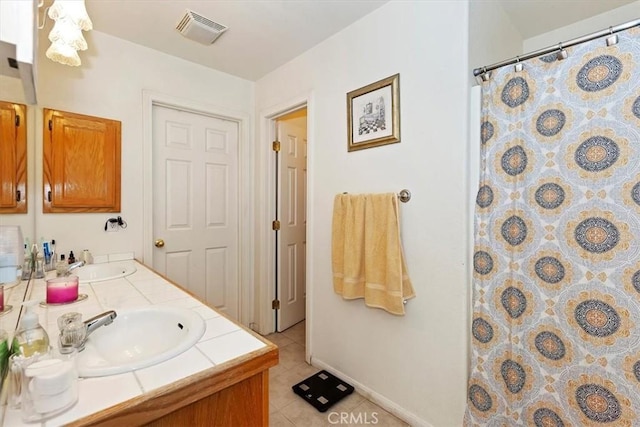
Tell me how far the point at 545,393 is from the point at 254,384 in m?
1.19

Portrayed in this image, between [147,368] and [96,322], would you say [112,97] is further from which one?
[147,368]

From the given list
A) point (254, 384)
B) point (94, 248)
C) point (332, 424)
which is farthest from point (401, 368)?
point (94, 248)

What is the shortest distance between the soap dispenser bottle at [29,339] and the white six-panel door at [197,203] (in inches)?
62.8

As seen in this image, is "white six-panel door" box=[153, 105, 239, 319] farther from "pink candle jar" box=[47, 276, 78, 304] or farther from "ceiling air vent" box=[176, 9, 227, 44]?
"pink candle jar" box=[47, 276, 78, 304]

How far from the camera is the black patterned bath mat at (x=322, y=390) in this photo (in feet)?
5.61

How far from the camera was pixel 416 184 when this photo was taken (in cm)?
151

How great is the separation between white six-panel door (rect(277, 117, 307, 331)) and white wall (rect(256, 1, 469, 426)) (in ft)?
2.57

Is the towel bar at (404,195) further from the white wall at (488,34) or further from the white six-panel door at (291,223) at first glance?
the white six-panel door at (291,223)

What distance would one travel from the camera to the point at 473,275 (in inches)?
53.6

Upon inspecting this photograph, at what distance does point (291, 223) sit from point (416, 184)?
1.51 metres

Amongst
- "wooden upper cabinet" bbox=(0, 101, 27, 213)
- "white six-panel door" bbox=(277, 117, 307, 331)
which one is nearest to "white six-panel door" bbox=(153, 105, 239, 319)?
"white six-panel door" bbox=(277, 117, 307, 331)

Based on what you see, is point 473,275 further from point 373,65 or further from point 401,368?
point 373,65

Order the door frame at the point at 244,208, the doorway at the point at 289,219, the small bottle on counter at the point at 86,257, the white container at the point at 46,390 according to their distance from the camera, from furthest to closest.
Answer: the doorway at the point at 289,219, the door frame at the point at 244,208, the small bottle on counter at the point at 86,257, the white container at the point at 46,390

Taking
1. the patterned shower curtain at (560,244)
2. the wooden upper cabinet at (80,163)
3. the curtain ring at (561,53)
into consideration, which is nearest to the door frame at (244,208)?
the wooden upper cabinet at (80,163)
